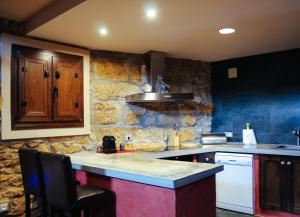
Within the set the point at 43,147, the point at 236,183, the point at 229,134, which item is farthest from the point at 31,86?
the point at 229,134

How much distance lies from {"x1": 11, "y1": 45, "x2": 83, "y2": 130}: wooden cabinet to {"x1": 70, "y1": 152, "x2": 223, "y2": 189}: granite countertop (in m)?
0.61

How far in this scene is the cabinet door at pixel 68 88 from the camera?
9.57 ft

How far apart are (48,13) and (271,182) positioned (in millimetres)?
2916

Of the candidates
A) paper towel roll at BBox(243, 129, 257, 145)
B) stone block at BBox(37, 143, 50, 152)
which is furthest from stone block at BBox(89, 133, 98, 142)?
paper towel roll at BBox(243, 129, 257, 145)

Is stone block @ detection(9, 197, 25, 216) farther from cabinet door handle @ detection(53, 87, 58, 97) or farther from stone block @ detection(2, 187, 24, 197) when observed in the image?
cabinet door handle @ detection(53, 87, 58, 97)

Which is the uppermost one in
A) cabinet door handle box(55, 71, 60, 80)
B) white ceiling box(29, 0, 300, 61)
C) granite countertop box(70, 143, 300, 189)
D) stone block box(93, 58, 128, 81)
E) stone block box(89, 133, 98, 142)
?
white ceiling box(29, 0, 300, 61)

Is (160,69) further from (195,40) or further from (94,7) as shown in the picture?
(94,7)

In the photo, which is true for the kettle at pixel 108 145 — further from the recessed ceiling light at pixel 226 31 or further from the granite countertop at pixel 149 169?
the recessed ceiling light at pixel 226 31

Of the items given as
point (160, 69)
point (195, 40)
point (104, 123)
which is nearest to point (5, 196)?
point (104, 123)

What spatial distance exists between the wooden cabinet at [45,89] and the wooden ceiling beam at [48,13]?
0.23 metres

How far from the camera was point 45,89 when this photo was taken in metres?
2.83

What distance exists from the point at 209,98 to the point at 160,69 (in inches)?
46.5

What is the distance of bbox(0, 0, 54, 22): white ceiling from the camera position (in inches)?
89.3

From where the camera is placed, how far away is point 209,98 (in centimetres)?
439
